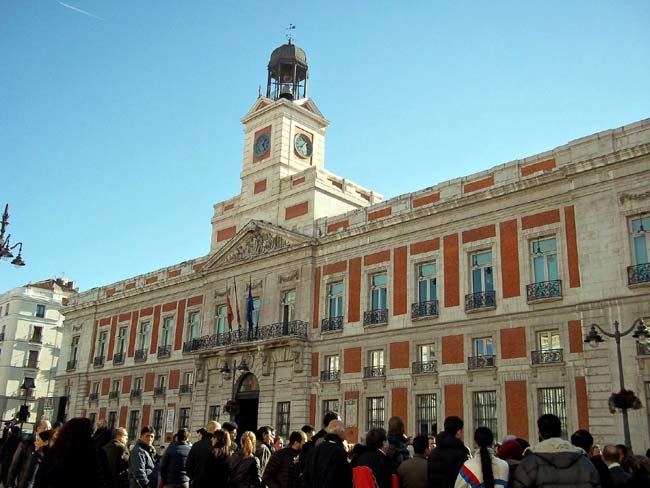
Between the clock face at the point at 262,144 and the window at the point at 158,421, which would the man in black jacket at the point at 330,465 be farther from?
the window at the point at 158,421

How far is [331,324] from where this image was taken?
28.4 m

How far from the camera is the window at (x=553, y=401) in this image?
68.1 ft

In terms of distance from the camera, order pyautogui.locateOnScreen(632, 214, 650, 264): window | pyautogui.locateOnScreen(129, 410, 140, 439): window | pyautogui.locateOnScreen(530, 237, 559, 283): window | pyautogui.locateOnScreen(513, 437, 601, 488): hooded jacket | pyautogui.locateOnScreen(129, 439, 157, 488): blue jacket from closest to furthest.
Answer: pyautogui.locateOnScreen(513, 437, 601, 488): hooded jacket
pyautogui.locateOnScreen(129, 439, 157, 488): blue jacket
pyautogui.locateOnScreen(632, 214, 650, 264): window
pyautogui.locateOnScreen(530, 237, 559, 283): window
pyautogui.locateOnScreen(129, 410, 140, 439): window

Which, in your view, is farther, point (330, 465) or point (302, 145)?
point (302, 145)

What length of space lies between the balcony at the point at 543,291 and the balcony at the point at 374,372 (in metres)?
6.33

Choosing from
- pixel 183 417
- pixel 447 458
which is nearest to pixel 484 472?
pixel 447 458

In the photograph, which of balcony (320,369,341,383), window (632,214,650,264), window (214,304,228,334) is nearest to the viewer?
window (632,214,650,264)

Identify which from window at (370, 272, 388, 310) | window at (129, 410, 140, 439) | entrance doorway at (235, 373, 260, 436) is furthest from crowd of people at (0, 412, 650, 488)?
window at (129, 410, 140, 439)

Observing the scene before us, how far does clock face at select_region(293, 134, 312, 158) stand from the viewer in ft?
114

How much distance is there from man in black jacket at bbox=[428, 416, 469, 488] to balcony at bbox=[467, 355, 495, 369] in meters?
15.8

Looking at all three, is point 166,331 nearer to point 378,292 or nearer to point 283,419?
point 283,419

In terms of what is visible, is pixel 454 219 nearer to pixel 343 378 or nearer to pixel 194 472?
pixel 343 378

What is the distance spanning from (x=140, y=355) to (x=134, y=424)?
369 centimetres

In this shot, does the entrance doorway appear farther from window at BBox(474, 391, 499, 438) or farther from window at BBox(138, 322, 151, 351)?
window at BBox(474, 391, 499, 438)
